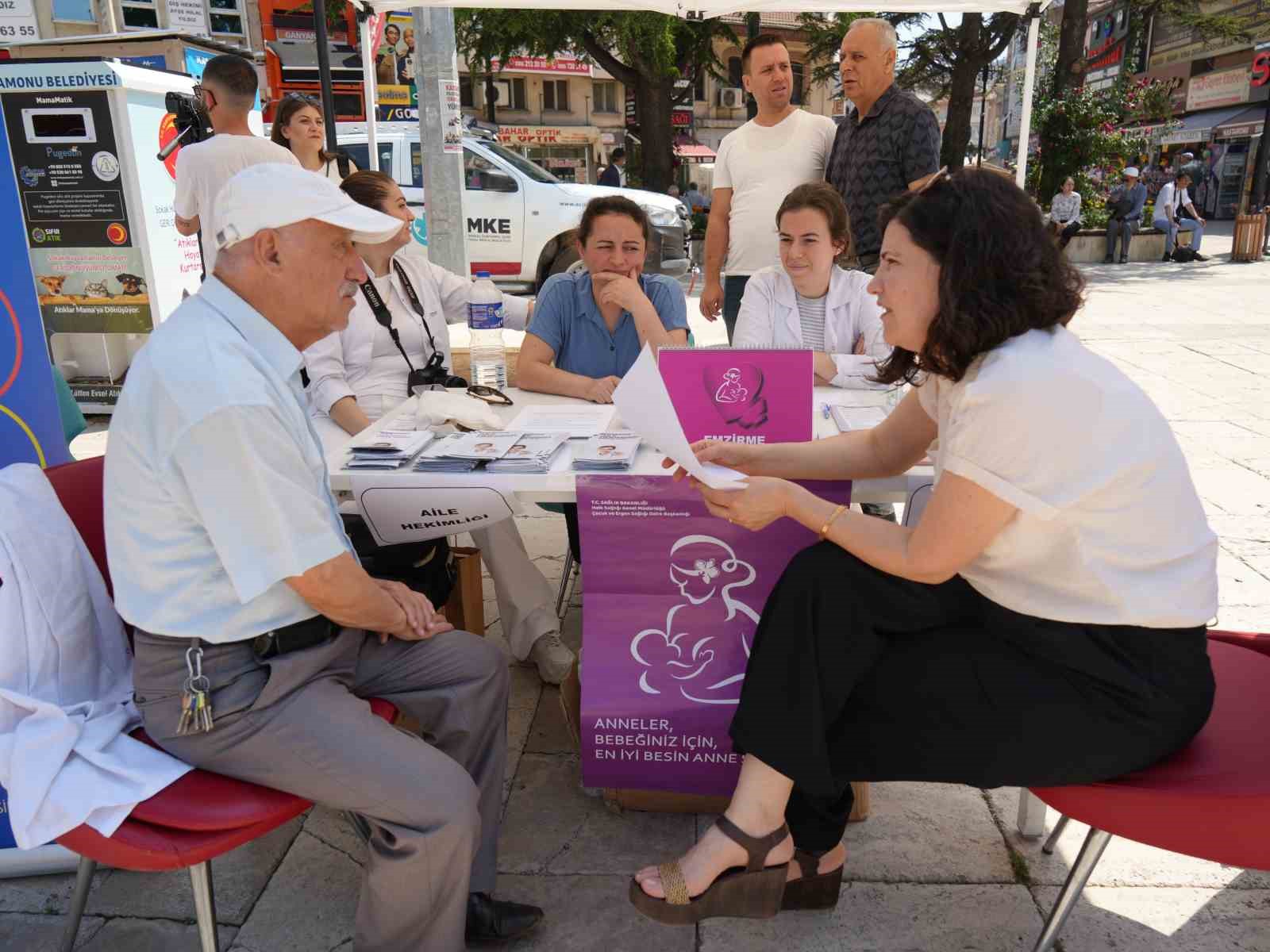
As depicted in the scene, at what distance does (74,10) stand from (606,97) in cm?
2299

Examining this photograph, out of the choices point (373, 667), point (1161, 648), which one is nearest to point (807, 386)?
point (1161, 648)

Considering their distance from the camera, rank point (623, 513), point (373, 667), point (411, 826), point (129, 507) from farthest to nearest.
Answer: point (623, 513) → point (373, 667) → point (411, 826) → point (129, 507)

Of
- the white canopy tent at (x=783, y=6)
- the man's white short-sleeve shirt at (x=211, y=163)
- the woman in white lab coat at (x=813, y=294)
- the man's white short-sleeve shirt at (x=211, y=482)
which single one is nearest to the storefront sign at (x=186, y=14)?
the white canopy tent at (x=783, y=6)

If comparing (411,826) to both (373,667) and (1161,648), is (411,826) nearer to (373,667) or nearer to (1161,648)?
(373,667)

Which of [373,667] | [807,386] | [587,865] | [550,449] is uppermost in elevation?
[807,386]

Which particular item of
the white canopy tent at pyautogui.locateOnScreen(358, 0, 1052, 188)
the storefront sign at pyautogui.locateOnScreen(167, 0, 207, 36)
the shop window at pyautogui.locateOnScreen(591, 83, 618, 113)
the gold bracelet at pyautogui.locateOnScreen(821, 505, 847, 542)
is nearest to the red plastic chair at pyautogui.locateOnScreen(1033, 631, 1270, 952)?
the gold bracelet at pyautogui.locateOnScreen(821, 505, 847, 542)

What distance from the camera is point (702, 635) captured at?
216 cm

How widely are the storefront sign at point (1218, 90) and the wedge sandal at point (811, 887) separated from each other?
3118cm

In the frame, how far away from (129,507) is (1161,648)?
5.38 feet

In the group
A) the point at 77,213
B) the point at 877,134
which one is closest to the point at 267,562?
the point at 877,134

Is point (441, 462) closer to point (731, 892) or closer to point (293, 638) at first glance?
point (293, 638)

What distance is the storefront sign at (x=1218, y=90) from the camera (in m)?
26.6

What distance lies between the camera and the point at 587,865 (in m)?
2.15

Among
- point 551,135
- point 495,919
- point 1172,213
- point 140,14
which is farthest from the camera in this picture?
point 551,135
